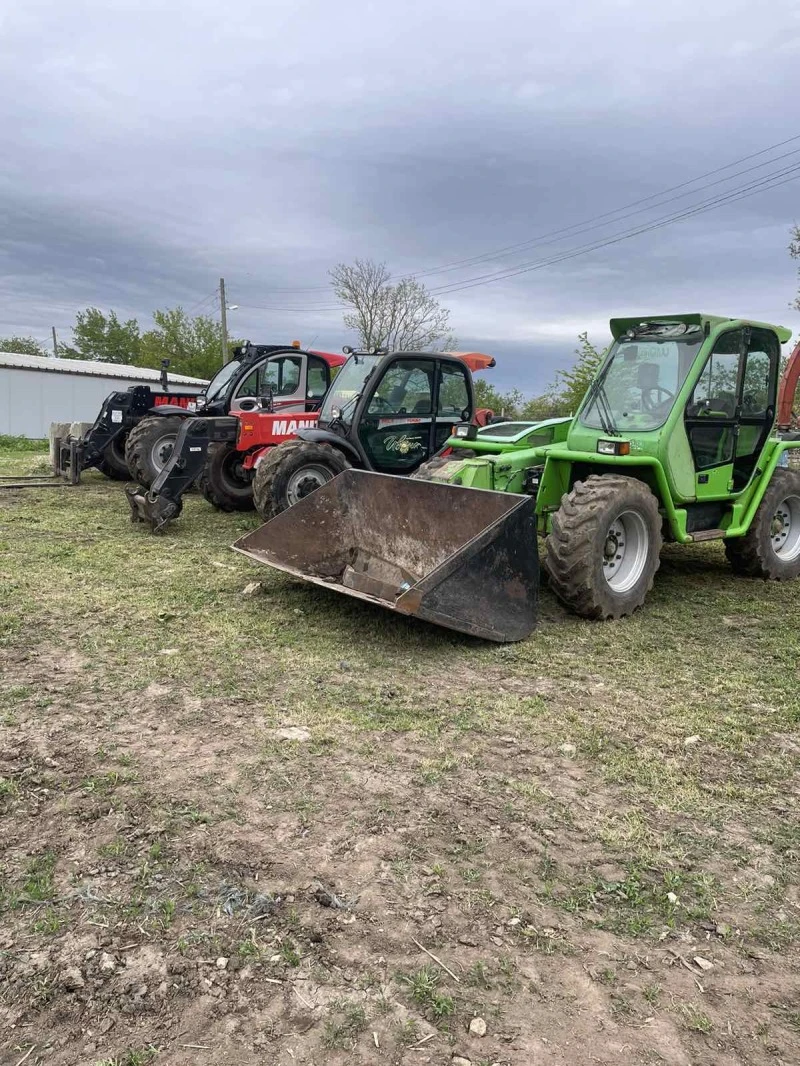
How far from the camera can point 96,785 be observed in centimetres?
300

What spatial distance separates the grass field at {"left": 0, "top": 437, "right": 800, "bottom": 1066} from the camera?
195 cm

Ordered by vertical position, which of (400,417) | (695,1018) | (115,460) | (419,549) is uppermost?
(400,417)

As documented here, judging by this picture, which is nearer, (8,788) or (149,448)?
(8,788)

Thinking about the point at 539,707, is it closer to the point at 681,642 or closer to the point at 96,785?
the point at 681,642

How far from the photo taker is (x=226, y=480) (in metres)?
10.1

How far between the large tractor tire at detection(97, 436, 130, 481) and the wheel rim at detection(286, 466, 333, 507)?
5.95 meters

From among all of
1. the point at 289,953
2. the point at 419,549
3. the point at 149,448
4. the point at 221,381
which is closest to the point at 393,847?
the point at 289,953

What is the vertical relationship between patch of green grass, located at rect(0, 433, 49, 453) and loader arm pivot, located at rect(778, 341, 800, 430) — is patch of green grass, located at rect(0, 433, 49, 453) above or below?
below

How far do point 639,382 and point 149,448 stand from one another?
7.30 metres

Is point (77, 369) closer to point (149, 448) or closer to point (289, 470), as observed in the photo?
point (149, 448)

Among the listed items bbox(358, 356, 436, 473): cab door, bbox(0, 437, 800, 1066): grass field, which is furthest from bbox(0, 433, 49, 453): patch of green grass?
bbox(0, 437, 800, 1066): grass field

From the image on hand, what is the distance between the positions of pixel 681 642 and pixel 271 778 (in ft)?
9.93

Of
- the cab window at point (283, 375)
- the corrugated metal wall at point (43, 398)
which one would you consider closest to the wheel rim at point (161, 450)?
the cab window at point (283, 375)

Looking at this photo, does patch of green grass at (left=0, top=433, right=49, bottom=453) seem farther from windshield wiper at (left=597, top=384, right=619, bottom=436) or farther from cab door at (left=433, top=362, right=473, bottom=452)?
windshield wiper at (left=597, top=384, right=619, bottom=436)
